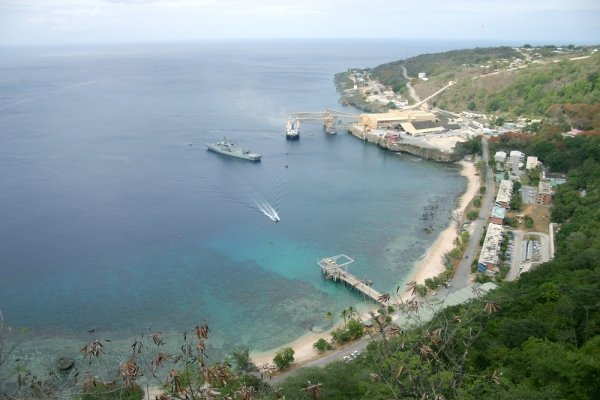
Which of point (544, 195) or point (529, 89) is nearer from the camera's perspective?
point (544, 195)

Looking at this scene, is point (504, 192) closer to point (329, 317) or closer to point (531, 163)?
point (531, 163)

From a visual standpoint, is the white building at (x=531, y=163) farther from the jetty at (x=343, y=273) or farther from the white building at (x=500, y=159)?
the jetty at (x=343, y=273)

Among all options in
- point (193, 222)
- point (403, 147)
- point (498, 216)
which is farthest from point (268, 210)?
point (403, 147)

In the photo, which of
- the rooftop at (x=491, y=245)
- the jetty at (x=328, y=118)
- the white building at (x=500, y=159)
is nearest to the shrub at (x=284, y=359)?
the rooftop at (x=491, y=245)

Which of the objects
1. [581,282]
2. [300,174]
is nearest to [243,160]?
[300,174]

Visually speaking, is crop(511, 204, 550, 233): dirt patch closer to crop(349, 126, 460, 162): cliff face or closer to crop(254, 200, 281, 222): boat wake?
crop(349, 126, 460, 162): cliff face
